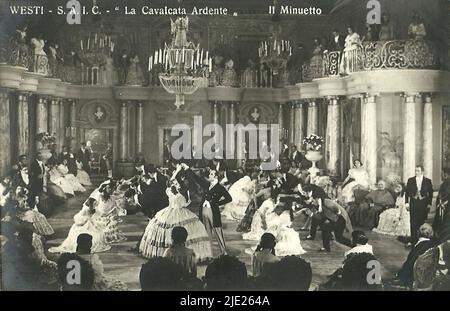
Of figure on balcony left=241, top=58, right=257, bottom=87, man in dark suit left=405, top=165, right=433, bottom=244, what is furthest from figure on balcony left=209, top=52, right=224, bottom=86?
man in dark suit left=405, top=165, right=433, bottom=244

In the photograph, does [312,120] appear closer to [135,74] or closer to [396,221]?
[396,221]

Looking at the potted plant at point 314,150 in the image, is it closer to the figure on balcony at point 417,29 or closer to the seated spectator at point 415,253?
the seated spectator at point 415,253

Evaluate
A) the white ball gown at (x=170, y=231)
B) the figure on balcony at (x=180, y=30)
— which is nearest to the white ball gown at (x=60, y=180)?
the white ball gown at (x=170, y=231)

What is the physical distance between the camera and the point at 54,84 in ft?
40.4

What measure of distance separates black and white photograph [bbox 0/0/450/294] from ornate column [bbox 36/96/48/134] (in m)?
0.02

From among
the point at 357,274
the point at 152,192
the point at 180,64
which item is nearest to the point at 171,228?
the point at 152,192

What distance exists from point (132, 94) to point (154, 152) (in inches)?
47.1

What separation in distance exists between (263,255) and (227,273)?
755mm

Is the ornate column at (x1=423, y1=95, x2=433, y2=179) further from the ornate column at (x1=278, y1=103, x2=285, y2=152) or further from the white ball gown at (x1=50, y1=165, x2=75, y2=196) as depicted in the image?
the white ball gown at (x1=50, y1=165, x2=75, y2=196)

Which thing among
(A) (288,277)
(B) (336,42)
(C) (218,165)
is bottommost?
(A) (288,277)

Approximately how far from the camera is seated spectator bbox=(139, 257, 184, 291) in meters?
12.1

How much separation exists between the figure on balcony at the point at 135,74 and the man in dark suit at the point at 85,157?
4.86ft

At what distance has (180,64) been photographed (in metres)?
12.5

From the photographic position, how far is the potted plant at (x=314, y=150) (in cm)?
1250
